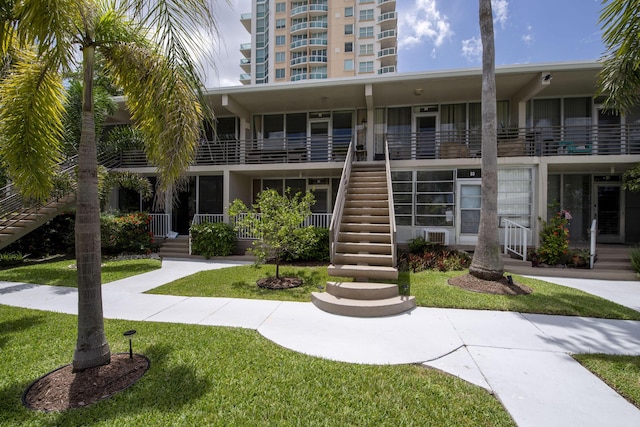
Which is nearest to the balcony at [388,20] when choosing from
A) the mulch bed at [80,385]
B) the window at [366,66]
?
the window at [366,66]

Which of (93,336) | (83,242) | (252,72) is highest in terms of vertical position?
(252,72)

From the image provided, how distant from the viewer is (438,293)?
581 centimetres

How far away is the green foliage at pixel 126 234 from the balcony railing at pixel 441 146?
2.76 m

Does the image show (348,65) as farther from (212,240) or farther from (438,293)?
(438,293)

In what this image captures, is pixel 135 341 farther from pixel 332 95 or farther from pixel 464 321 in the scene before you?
pixel 332 95

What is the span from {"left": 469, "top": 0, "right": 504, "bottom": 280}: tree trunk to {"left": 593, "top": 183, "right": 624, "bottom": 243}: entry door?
311 inches

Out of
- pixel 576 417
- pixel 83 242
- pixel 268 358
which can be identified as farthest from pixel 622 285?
pixel 83 242

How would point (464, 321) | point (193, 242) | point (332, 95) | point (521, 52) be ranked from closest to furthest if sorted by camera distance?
1. point (464, 321)
2. point (521, 52)
3. point (193, 242)
4. point (332, 95)

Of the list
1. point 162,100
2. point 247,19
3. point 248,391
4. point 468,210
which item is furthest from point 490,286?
point 247,19

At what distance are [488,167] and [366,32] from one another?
140 ft

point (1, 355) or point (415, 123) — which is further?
point (415, 123)

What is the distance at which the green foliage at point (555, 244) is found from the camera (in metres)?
8.30

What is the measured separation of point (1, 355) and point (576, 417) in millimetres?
6097

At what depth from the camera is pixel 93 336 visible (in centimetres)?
301
